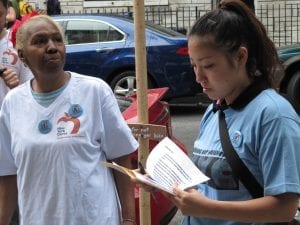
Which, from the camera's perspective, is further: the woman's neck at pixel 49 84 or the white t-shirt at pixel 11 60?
the white t-shirt at pixel 11 60

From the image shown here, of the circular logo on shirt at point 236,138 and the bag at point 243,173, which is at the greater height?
the circular logo on shirt at point 236,138

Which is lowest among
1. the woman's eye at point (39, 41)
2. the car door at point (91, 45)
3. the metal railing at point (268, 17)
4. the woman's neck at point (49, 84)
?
the metal railing at point (268, 17)

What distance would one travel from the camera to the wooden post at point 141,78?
3599 millimetres

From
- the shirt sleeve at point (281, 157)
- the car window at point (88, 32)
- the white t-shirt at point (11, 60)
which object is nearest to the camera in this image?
the shirt sleeve at point (281, 157)

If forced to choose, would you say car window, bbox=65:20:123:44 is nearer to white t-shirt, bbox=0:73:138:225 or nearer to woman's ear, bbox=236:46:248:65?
white t-shirt, bbox=0:73:138:225

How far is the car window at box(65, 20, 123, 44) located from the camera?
11.8m

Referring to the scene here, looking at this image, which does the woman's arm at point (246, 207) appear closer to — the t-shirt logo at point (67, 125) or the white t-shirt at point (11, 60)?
the t-shirt logo at point (67, 125)

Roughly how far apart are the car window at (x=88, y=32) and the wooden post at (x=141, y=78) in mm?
8154

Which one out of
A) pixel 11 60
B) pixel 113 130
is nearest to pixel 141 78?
pixel 11 60

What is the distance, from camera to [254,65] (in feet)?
7.13

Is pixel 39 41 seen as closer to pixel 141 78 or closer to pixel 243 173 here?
pixel 141 78

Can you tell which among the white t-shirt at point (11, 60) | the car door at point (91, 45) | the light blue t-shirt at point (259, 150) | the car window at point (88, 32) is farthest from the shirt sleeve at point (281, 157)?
the car window at point (88, 32)

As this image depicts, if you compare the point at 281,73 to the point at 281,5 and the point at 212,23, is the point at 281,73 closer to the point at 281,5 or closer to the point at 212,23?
the point at 212,23

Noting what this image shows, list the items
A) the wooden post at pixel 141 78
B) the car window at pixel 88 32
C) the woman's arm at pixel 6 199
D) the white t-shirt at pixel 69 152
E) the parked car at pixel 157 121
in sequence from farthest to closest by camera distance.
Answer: the car window at pixel 88 32 → the parked car at pixel 157 121 → the wooden post at pixel 141 78 → the woman's arm at pixel 6 199 → the white t-shirt at pixel 69 152
